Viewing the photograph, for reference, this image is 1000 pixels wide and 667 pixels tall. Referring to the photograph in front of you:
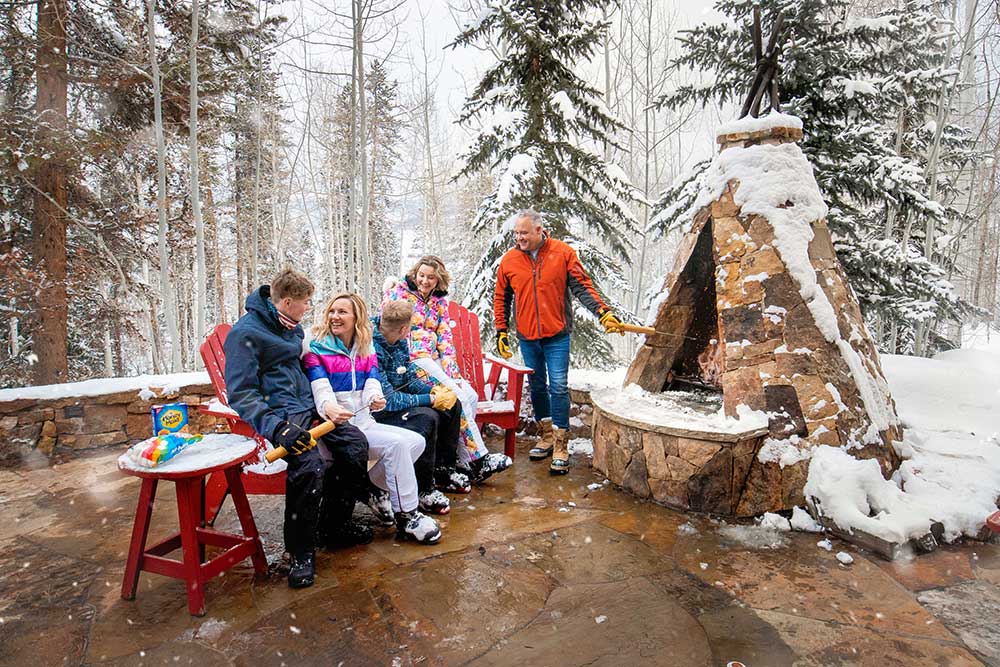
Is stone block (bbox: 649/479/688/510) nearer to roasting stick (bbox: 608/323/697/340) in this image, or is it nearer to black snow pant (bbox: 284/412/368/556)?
roasting stick (bbox: 608/323/697/340)

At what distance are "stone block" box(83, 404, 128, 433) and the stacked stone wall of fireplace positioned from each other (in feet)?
13.0

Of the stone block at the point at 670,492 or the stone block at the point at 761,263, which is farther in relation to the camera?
the stone block at the point at 761,263

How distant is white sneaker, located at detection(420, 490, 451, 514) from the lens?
3.18 meters

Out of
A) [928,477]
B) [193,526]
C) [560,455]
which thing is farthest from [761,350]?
[193,526]

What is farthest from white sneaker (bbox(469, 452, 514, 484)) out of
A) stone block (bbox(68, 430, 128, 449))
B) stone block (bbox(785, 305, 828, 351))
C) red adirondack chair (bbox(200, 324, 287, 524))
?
stone block (bbox(68, 430, 128, 449))

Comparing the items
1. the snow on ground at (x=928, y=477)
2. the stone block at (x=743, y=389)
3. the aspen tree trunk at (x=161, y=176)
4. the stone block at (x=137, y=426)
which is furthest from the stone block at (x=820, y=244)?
the aspen tree trunk at (x=161, y=176)

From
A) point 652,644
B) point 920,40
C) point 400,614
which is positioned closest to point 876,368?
point 652,644

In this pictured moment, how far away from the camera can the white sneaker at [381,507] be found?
3076 mm

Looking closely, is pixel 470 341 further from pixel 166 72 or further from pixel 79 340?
pixel 79 340

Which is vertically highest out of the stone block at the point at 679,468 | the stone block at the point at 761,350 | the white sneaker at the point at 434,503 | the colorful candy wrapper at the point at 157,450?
the stone block at the point at 761,350

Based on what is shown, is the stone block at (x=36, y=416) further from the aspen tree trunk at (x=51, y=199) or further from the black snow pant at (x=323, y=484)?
the aspen tree trunk at (x=51, y=199)

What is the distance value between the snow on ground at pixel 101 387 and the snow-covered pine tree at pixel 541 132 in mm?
2897

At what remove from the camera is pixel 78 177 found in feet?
23.1

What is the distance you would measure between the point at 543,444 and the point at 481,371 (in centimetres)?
80
